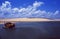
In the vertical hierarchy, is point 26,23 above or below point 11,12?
below

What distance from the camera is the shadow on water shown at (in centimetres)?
217

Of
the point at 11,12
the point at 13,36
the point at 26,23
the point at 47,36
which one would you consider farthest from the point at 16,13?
the point at 47,36

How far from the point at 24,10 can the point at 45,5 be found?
33 centimetres

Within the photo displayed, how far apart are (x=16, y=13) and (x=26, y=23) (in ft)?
0.72

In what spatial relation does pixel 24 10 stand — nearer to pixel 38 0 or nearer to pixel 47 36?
pixel 38 0

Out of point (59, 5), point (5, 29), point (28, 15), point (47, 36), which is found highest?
point (59, 5)

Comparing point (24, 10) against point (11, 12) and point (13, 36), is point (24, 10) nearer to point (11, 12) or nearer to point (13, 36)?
point (11, 12)

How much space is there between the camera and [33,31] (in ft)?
7.25

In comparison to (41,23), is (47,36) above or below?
below

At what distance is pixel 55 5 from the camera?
2.22 metres

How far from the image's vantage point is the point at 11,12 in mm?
2197

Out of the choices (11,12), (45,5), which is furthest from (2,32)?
(45,5)

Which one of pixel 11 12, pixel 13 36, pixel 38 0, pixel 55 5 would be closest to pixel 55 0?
pixel 55 5

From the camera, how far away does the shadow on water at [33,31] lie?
2.17m
